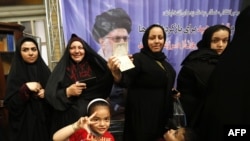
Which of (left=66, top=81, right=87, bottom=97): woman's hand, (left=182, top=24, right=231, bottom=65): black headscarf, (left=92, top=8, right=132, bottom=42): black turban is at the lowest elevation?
(left=66, top=81, right=87, bottom=97): woman's hand

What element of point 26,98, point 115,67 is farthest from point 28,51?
point 115,67

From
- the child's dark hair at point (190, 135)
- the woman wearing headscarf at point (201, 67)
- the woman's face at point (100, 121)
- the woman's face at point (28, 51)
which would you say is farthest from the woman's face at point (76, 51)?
the child's dark hair at point (190, 135)

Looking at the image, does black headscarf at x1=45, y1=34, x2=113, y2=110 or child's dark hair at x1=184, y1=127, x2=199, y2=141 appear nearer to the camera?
child's dark hair at x1=184, y1=127, x2=199, y2=141

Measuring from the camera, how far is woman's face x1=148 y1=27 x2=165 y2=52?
1.73 m

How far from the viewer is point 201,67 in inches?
63.6

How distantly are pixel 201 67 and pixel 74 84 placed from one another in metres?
0.88

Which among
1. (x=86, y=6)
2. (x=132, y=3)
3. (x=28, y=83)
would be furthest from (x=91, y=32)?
(x=28, y=83)

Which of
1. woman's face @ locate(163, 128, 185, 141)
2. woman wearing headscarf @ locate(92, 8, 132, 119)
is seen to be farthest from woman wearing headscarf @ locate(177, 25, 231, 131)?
woman wearing headscarf @ locate(92, 8, 132, 119)

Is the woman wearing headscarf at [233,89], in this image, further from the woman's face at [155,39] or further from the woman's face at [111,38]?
the woman's face at [111,38]

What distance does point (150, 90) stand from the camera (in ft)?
5.75

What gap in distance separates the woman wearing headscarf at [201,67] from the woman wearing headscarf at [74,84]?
568 millimetres

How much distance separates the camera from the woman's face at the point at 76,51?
168 cm

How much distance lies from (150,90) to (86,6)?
1222mm

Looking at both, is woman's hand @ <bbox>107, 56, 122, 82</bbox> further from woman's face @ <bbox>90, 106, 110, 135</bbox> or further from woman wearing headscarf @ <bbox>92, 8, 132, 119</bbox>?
woman wearing headscarf @ <bbox>92, 8, 132, 119</bbox>
